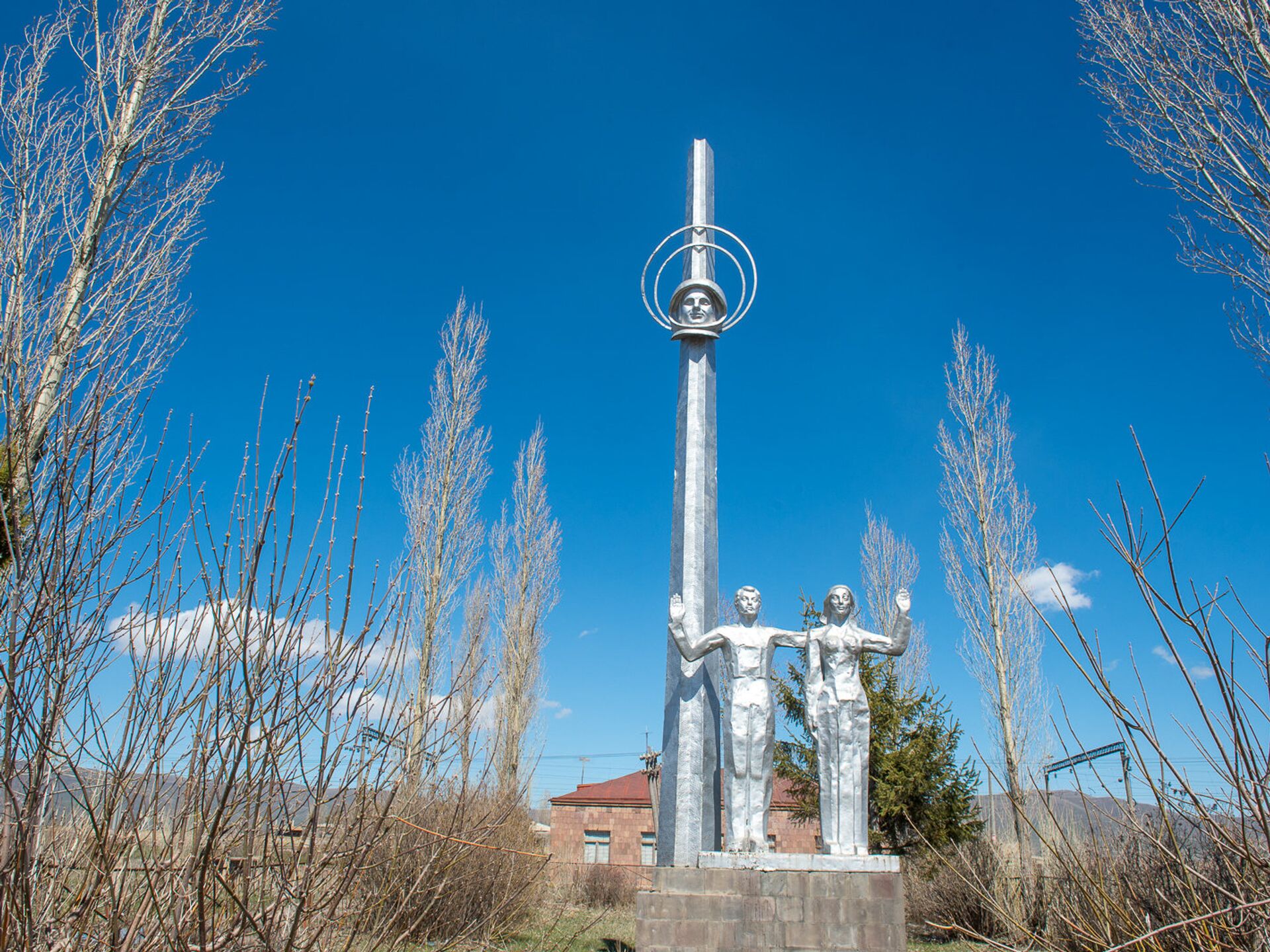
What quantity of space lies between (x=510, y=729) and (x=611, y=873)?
383 centimetres

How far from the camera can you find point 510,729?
65.3ft

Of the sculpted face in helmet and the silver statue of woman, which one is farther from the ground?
the sculpted face in helmet

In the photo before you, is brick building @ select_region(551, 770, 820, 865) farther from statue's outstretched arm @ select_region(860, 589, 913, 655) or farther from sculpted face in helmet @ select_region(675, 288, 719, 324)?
statue's outstretched arm @ select_region(860, 589, 913, 655)

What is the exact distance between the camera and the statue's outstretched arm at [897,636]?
23.0ft

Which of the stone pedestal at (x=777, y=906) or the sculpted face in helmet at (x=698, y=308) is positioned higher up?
the sculpted face in helmet at (x=698, y=308)

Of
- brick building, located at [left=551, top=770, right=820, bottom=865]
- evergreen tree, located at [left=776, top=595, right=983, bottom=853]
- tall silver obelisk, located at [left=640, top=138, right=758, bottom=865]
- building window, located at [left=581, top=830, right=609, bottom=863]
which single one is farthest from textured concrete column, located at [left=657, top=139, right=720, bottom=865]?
building window, located at [left=581, top=830, right=609, bottom=863]

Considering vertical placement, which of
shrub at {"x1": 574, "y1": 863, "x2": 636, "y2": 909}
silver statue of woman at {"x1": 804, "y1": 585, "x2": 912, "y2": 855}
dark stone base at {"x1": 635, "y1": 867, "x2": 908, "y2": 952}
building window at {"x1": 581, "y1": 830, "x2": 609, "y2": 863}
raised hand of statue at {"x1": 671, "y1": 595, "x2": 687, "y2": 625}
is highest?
raised hand of statue at {"x1": 671, "y1": 595, "x2": 687, "y2": 625}

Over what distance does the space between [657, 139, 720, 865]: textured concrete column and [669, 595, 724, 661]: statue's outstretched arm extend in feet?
0.79

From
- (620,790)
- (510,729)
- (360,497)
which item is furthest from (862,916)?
(620,790)

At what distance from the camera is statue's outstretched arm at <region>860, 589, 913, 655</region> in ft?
23.0

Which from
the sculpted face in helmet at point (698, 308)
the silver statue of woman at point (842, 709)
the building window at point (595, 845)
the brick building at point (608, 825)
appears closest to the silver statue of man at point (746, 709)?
the silver statue of woman at point (842, 709)

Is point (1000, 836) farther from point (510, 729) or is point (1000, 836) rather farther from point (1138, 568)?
point (1138, 568)

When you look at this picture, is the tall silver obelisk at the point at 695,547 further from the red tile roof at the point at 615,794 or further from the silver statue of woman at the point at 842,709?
the red tile roof at the point at 615,794

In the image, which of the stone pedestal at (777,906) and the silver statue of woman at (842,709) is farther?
the silver statue of woman at (842,709)
